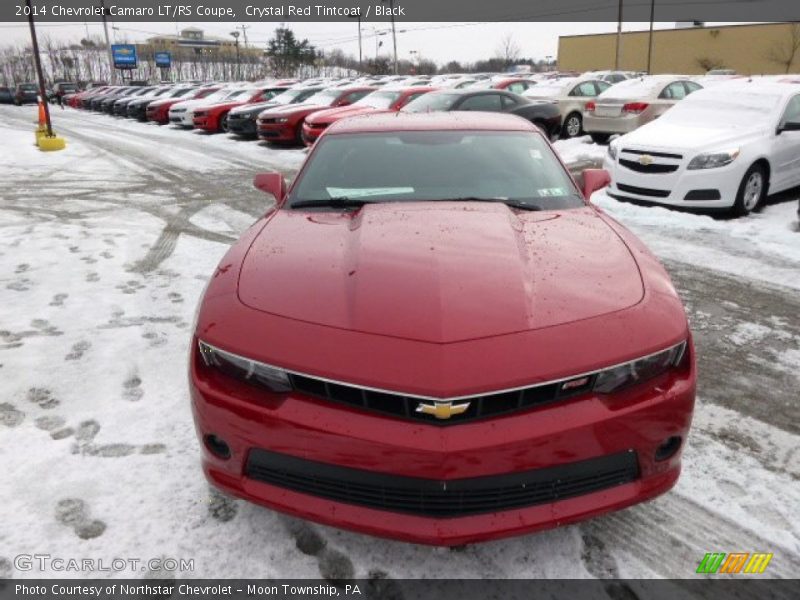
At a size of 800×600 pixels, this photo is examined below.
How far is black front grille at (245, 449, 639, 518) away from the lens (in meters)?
1.80

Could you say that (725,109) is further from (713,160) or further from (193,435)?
(193,435)

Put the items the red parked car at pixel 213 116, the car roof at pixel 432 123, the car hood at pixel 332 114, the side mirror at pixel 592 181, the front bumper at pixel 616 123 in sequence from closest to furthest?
the side mirror at pixel 592 181 < the car roof at pixel 432 123 < the front bumper at pixel 616 123 < the car hood at pixel 332 114 < the red parked car at pixel 213 116

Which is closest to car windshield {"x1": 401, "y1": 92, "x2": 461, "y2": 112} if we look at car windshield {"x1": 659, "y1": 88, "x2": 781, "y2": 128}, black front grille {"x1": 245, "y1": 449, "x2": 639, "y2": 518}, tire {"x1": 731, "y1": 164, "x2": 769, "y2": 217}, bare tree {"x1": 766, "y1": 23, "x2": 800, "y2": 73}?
car windshield {"x1": 659, "y1": 88, "x2": 781, "y2": 128}

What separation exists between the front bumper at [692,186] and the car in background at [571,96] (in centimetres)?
757

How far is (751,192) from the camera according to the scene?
23.3 feet

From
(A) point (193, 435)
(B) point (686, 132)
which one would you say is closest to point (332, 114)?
(B) point (686, 132)

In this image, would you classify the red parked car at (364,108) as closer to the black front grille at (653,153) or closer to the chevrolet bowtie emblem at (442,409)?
the black front grille at (653,153)

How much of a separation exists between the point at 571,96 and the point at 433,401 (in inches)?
577

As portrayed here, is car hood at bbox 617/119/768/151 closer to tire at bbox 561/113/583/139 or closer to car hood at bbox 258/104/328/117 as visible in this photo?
tire at bbox 561/113/583/139

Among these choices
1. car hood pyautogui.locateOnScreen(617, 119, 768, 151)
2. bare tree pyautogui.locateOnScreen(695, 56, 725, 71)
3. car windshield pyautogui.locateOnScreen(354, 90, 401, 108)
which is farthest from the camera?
bare tree pyautogui.locateOnScreen(695, 56, 725, 71)

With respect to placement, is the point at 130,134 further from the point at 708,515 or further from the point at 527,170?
the point at 708,515

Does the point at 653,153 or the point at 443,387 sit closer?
the point at 443,387

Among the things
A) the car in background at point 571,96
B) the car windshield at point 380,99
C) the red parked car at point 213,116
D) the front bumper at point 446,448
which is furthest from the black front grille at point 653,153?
the red parked car at point 213,116

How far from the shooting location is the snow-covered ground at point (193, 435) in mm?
2119
